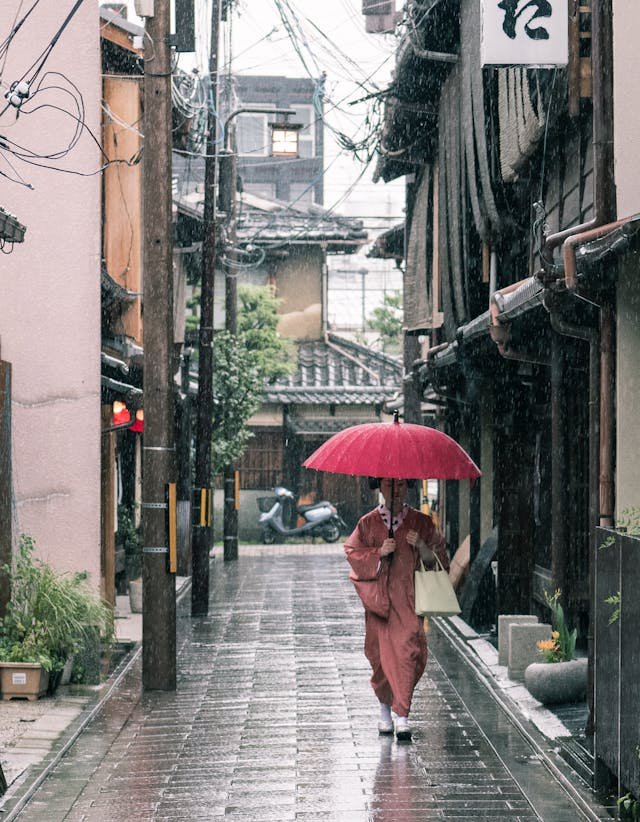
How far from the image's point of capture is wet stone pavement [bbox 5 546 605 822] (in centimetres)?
792

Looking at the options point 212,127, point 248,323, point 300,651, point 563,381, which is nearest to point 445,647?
point 300,651

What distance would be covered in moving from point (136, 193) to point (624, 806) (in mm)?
13286

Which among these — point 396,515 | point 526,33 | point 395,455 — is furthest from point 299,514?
point 526,33

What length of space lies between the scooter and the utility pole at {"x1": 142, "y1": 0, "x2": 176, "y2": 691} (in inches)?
782

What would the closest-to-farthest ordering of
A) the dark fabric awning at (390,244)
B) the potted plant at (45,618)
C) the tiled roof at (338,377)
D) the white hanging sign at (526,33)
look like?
the white hanging sign at (526,33)
the potted plant at (45,618)
the dark fabric awning at (390,244)
the tiled roof at (338,377)

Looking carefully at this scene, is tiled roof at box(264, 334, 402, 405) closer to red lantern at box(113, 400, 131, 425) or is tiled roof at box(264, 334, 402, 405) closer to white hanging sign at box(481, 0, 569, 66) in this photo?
red lantern at box(113, 400, 131, 425)

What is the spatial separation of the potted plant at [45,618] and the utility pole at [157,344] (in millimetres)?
608

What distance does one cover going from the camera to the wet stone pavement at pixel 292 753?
26.0 ft

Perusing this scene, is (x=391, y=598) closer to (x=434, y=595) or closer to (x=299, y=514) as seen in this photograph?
(x=434, y=595)

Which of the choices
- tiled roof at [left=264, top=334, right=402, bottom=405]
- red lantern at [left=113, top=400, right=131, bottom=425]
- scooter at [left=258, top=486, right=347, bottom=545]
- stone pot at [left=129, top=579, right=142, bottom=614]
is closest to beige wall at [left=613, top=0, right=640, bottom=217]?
red lantern at [left=113, top=400, right=131, bottom=425]

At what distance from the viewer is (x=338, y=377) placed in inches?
1410

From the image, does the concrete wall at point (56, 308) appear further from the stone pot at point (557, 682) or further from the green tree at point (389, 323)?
the green tree at point (389, 323)

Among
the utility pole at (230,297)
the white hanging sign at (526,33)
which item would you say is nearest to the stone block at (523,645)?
the white hanging sign at (526,33)

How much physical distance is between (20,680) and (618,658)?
6.04 m
